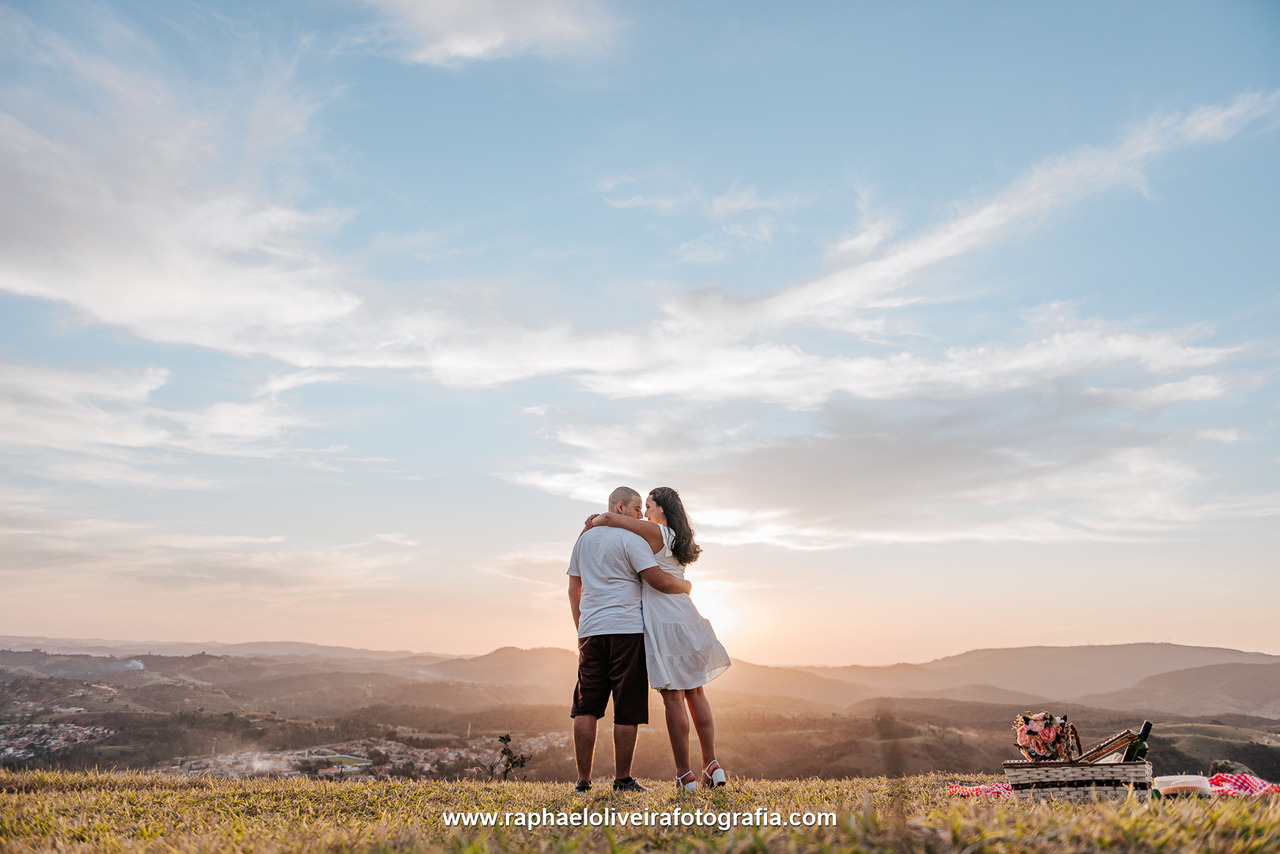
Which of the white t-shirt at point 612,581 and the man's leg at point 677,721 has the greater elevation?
the white t-shirt at point 612,581

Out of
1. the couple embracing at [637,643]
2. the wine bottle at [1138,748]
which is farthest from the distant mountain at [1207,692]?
the couple embracing at [637,643]

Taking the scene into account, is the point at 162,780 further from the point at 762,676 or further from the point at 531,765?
the point at 762,676

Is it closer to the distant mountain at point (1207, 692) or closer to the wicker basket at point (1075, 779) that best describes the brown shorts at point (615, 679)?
the wicker basket at point (1075, 779)

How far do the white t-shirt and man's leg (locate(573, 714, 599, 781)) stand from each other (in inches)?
29.5

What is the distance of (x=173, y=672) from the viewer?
59.8 meters

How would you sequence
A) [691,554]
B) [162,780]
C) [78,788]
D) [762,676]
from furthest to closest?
1. [762,676]
2. [162,780]
3. [78,788]
4. [691,554]

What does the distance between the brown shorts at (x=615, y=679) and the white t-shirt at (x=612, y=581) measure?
0.36ft

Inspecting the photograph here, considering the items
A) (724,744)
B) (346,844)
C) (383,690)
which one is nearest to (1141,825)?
(346,844)

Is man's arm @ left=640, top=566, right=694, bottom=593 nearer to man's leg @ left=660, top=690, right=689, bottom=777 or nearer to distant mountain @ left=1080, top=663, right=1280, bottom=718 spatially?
man's leg @ left=660, top=690, right=689, bottom=777

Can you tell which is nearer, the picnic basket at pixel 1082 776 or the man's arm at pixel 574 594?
the picnic basket at pixel 1082 776

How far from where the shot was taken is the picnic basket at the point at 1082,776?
5020mm

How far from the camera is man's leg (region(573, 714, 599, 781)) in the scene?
6.30 meters

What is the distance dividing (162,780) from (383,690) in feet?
178

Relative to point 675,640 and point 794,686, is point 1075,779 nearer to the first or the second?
point 675,640
